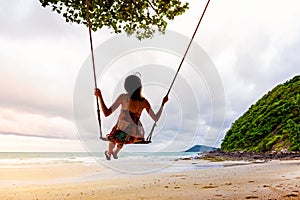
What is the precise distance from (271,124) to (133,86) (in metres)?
30.0

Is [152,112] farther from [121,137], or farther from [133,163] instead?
[133,163]

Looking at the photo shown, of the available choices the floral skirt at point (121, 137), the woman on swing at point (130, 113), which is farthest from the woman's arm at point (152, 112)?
the floral skirt at point (121, 137)

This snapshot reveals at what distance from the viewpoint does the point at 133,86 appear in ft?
26.5

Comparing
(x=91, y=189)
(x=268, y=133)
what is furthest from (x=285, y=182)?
(x=268, y=133)

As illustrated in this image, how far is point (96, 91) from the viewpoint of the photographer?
778 centimetres

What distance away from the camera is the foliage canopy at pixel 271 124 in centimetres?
3142

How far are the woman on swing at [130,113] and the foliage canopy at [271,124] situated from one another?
2261cm

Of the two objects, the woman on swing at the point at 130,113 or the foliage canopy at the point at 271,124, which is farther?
the foliage canopy at the point at 271,124

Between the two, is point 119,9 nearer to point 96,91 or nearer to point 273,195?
point 96,91

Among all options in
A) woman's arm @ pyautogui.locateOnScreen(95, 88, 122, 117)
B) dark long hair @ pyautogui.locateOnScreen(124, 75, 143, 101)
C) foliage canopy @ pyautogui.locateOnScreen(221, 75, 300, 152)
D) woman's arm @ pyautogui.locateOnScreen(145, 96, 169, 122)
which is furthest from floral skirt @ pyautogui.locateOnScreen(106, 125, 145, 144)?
foliage canopy @ pyautogui.locateOnScreen(221, 75, 300, 152)

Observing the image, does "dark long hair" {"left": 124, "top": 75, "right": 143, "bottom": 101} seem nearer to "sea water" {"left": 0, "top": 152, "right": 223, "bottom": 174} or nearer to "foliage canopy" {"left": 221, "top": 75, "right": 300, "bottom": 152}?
"sea water" {"left": 0, "top": 152, "right": 223, "bottom": 174}

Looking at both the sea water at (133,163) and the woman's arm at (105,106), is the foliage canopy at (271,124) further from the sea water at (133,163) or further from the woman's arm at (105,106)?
the woman's arm at (105,106)

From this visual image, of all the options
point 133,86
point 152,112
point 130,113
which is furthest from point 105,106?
point 152,112

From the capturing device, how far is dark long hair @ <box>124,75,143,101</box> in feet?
26.4
